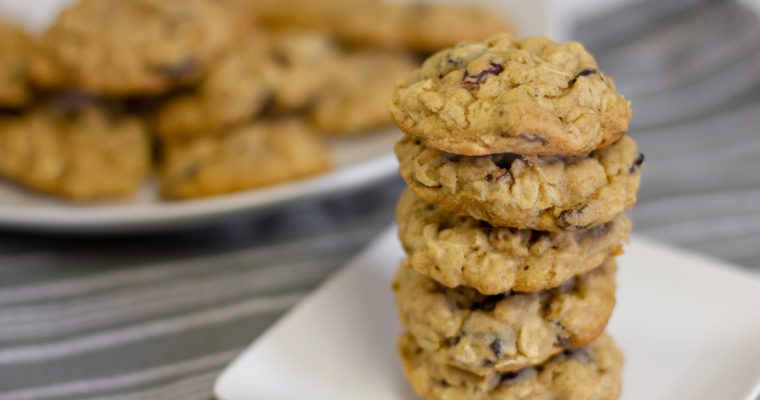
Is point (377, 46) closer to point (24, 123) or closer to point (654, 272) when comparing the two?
point (24, 123)

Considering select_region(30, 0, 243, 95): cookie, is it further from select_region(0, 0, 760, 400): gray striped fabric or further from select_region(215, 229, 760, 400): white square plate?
select_region(215, 229, 760, 400): white square plate

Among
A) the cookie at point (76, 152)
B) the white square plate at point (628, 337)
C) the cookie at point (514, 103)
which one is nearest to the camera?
the cookie at point (514, 103)

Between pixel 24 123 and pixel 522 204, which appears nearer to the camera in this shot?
pixel 522 204

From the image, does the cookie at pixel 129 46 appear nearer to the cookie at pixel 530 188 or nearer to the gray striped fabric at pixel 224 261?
the gray striped fabric at pixel 224 261

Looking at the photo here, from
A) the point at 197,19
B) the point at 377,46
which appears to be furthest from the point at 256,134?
the point at 377,46

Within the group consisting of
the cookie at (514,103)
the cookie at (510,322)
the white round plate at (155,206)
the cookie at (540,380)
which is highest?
the white round plate at (155,206)

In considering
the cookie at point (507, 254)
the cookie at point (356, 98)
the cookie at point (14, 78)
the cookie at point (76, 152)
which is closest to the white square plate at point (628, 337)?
the cookie at point (507, 254)
